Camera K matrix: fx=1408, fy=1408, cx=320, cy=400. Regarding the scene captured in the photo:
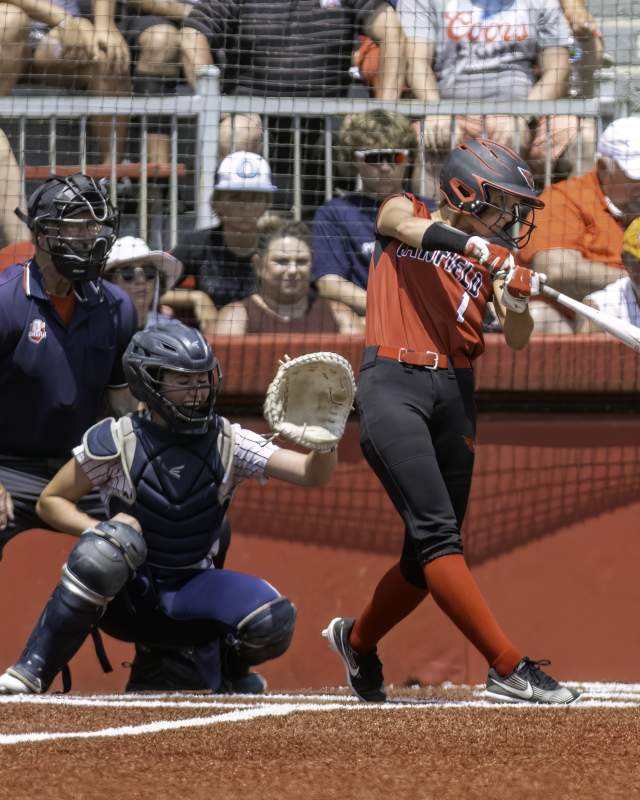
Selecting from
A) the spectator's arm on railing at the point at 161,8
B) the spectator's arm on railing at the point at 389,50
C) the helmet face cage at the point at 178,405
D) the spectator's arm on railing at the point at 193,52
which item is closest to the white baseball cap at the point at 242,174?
the spectator's arm on railing at the point at 193,52

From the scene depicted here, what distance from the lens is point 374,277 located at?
15.1 ft

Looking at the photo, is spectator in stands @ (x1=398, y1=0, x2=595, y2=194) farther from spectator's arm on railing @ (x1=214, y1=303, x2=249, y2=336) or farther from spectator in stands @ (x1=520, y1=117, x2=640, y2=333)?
Answer: spectator's arm on railing @ (x1=214, y1=303, x2=249, y2=336)

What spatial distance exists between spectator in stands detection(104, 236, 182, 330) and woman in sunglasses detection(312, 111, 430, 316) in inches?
26.7

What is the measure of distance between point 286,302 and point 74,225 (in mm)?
1613

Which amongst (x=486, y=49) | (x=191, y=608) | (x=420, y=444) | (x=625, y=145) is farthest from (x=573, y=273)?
(x=191, y=608)

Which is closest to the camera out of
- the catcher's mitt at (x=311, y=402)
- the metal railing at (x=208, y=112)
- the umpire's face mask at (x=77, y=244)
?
the catcher's mitt at (x=311, y=402)

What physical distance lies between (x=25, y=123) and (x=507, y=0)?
2527mm

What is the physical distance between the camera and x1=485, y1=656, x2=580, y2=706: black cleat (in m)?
4.09

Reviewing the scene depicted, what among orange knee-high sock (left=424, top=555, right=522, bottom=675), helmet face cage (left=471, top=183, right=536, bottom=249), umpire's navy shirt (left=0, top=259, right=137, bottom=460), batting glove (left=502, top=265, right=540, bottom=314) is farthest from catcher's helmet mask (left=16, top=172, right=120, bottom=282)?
orange knee-high sock (left=424, top=555, right=522, bottom=675)

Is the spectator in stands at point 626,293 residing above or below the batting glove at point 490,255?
below

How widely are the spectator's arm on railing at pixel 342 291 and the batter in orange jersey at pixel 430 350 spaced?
5.56 feet

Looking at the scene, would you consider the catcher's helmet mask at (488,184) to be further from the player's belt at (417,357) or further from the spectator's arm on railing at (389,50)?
the spectator's arm on railing at (389,50)

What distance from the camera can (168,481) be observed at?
187 inches

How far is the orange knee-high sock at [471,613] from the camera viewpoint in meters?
4.13
